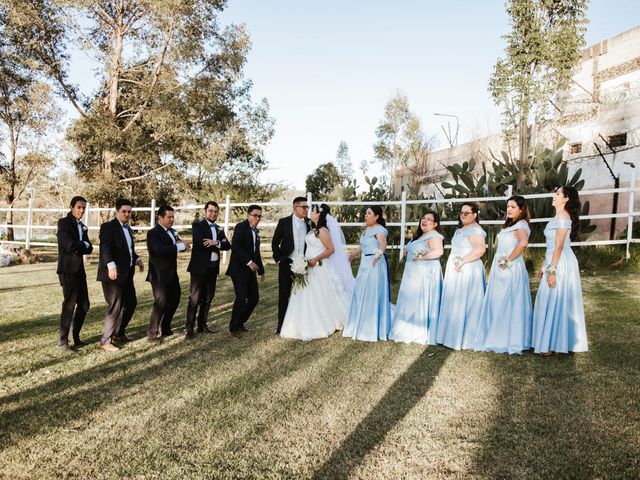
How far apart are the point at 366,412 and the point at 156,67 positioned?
2167 cm

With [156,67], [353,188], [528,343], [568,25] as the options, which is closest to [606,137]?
[568,25]

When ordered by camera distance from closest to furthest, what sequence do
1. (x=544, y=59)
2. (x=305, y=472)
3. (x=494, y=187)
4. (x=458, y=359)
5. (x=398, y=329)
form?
(x=305, y=472)
(x=458, y=359)
(x=398, y=329)
(x=494, y=187)
(x=544, y=59)

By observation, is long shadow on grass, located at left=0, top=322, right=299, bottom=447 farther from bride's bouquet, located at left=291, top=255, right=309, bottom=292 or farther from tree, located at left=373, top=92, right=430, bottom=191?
tree, located at left=373, top=92, right=430, bottom=191

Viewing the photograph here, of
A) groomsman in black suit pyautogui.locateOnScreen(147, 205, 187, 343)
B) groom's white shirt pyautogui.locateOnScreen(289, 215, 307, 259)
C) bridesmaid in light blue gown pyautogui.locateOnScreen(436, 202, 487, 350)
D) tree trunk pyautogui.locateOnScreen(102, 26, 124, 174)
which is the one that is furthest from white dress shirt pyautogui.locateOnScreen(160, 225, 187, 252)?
tree trunk pyautogui.locateOnScreen(102, 26, 124, 174)

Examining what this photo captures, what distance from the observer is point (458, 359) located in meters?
→ 5.59

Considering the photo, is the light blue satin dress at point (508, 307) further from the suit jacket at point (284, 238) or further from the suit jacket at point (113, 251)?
the suit jacket at point (113, 251)

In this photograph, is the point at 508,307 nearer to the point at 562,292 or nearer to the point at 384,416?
the point at 562,292

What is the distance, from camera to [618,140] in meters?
19.1

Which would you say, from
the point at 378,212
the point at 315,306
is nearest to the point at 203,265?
the point at 315,306

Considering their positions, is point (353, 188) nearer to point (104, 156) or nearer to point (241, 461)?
point (104, 156)

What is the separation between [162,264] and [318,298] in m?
2.08

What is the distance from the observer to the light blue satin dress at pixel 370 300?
6.61 metres

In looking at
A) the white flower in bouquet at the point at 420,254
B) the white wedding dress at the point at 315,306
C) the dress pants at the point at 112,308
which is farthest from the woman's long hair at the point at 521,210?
the dress pants at the point at 112,308

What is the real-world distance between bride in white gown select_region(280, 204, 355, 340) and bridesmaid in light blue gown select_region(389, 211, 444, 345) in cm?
92
